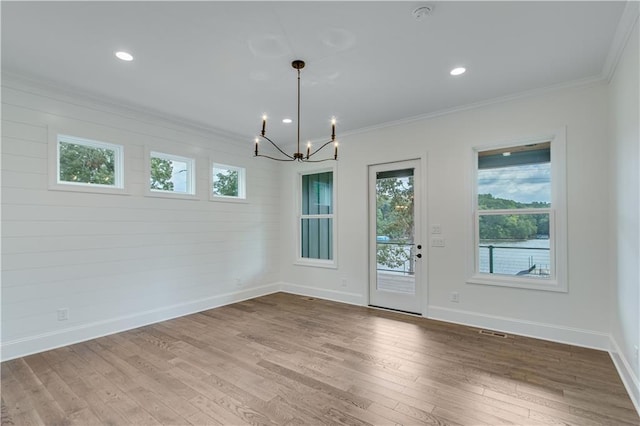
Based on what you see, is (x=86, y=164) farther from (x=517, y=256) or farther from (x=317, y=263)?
(x=517, y=256)

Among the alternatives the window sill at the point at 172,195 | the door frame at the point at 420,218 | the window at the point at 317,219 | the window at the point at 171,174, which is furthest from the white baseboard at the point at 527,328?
the window at the point at 171,174

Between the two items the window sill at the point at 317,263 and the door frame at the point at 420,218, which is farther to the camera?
the window sill at the point at 317,263

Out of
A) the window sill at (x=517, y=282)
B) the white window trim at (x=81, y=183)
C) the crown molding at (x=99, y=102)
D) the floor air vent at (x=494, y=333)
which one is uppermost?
the crown molding at (x=99, y=102)

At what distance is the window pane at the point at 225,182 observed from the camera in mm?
5324

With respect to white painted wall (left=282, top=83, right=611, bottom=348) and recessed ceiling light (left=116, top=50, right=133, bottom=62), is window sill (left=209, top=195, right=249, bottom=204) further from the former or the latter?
recessed ceiling light (left=116, top=50, right=133, bottom=62)

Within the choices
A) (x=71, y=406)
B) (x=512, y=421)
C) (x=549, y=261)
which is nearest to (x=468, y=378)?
(x=512, y=421)

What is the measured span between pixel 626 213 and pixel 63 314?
19.0 ft

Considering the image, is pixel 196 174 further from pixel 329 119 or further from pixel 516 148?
pixel 516 148

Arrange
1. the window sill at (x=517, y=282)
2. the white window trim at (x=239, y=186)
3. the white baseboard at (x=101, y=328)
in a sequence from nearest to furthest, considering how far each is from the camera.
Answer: the white baseboard at (x=101, y=328) → the window sill at (x=517, y=282) → the white window trim at (x=239, y=186)

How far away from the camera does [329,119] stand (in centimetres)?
471

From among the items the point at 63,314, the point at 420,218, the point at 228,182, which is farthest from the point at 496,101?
the point at 63,314

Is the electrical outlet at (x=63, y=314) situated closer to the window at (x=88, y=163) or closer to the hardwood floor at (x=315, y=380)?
the hardwood floor at (x=315, y=380)

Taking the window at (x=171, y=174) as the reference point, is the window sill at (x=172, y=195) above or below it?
below

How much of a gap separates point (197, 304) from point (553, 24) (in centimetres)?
537
